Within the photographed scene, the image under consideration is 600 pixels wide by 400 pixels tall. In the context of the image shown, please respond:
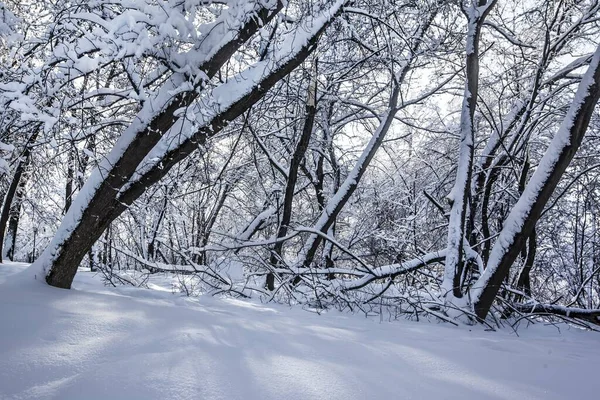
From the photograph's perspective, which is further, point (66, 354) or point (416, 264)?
point (416, 264)

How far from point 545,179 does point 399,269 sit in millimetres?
1826

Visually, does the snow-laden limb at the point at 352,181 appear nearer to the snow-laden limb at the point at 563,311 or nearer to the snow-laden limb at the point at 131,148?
the snow-laden limb at the point at 563,311

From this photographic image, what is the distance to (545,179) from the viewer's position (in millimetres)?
3400

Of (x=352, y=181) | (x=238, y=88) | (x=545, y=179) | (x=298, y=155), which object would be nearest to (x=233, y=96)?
(x=238, y=88)

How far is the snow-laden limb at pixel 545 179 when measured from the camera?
3.34 metres

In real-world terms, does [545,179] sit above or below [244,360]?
above

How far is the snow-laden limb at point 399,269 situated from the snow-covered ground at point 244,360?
1.66 m

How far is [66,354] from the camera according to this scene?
1.68 m

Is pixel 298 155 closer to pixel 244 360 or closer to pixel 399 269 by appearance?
pixel 399 269

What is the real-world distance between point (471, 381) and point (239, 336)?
126cm

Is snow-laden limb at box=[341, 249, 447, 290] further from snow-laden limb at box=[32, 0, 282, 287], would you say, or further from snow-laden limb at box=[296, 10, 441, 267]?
snow-laden limb at box=[32, 0, 282, 287]

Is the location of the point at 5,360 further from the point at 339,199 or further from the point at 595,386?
the point at 339,199

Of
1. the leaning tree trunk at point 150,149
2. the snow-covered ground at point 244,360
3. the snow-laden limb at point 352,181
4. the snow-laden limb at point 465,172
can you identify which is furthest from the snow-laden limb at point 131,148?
the snow-laden limb at point 352,181

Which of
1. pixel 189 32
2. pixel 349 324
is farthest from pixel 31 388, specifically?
pixel 189 32
